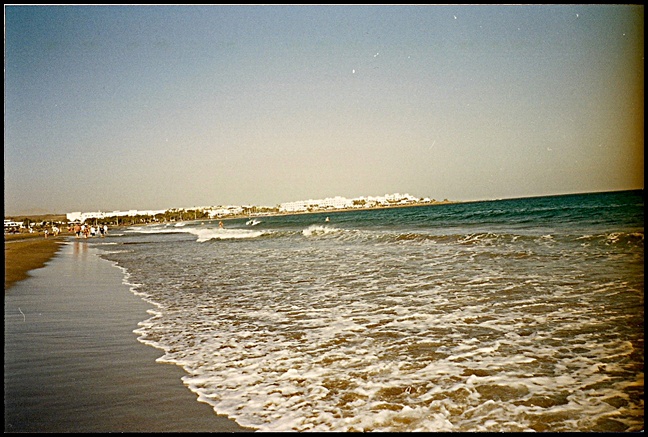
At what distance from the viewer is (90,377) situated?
9.30 feet

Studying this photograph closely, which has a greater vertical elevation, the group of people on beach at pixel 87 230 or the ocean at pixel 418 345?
the group of people on beach at pixel 87 230

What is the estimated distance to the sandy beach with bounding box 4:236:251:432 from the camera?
231cm

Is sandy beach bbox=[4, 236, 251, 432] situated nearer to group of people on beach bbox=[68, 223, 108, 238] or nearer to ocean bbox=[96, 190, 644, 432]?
ocean bbox=[96, 190, 644, 432]

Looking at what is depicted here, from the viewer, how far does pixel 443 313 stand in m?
4.02

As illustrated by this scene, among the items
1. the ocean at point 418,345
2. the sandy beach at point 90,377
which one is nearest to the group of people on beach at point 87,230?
the ocean at point 418,345

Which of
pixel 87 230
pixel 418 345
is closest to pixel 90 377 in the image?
pixel 418 345

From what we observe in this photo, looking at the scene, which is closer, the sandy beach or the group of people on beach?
the sandy beach

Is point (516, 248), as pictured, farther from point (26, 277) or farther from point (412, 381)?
point (26, 277)

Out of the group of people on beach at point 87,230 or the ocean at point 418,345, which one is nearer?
the ocean at point 418,345

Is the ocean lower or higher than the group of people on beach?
lower

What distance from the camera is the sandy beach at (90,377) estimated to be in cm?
231

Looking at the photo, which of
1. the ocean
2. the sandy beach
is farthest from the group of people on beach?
the sandy beach

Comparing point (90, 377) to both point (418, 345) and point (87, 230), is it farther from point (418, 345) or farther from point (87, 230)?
point (87, 230)

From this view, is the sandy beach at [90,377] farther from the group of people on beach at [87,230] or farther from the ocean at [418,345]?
the group of people on beach at [87,230]
